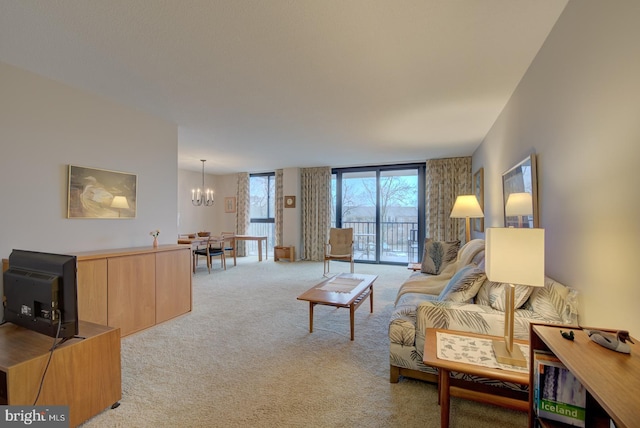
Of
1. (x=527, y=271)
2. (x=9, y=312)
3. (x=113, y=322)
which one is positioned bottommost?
(x=113, y=322)

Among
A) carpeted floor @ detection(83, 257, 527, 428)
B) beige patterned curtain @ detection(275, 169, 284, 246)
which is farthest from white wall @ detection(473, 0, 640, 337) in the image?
beige patterned curtain @ detection(275, 169, 284, 246)

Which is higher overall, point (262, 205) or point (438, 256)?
point (262, 205)

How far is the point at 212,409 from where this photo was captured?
1.67 m

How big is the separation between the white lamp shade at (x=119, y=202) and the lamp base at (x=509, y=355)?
11.4ft

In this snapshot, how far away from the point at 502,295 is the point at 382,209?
483 centimetres

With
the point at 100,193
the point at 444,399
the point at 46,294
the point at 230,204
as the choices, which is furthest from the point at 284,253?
the point at 444,399

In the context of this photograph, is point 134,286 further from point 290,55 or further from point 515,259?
point 515,259

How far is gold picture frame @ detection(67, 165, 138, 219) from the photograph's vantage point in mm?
2617

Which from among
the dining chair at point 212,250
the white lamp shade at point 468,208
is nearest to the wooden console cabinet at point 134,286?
the dining chair at point 212,250

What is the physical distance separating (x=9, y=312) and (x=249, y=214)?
250 inches

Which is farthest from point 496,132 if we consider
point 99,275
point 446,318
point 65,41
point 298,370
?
point 99,275

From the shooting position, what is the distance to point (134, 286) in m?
2.74

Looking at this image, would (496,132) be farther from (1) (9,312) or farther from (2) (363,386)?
(1) (9,312)

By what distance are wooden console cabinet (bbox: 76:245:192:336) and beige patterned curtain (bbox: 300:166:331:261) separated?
3.90m
